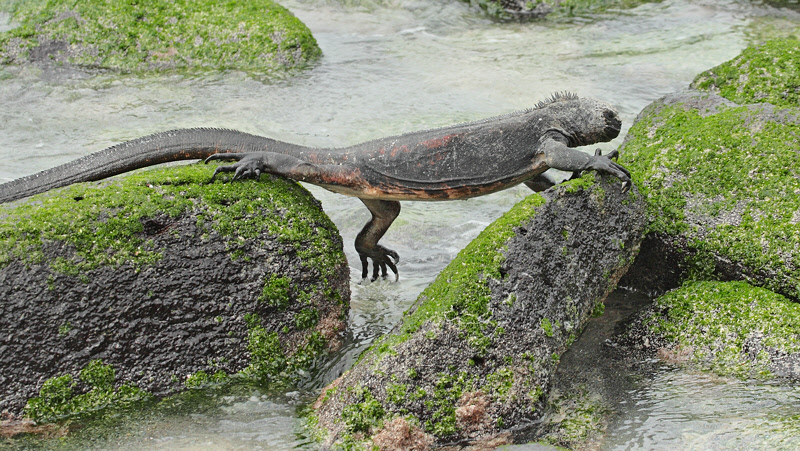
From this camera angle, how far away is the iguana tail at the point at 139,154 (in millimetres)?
5215

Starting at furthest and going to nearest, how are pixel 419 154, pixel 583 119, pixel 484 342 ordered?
1. pixel 583 119
2. pixel 419 154
3. pixel 484 342

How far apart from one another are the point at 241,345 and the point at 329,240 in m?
0.93

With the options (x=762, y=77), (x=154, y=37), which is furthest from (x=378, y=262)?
(x=154, y=37)

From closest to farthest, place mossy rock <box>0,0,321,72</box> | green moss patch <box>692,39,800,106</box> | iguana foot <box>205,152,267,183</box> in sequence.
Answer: iguana foot <box>205,152,267,183</box> → green moss patch <box>692,39,800,106</box> → mossy rock <box>0,0,321,72</box>

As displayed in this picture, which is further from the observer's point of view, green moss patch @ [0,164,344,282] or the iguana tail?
the iguana tail

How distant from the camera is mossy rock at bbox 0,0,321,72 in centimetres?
1070

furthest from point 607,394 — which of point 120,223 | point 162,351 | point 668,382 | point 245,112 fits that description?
point 245,112

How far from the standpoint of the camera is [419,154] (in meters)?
5.60

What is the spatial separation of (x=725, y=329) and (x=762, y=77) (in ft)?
10.0

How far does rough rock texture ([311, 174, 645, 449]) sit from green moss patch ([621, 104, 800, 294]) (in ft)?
3.64

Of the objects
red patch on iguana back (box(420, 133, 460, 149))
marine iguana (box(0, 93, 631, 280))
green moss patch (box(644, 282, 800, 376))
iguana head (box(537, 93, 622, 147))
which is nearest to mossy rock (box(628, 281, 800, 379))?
green moss patch (box(644, 282, 800, 376))

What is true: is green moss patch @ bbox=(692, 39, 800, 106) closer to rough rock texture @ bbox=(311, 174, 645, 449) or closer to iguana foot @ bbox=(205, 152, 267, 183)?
rough rock texture @ bbox=(311, 174, 645, 449)

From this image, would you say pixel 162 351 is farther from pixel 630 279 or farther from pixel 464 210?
pixel 464 210

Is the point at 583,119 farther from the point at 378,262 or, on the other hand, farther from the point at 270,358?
the point at 270,358
